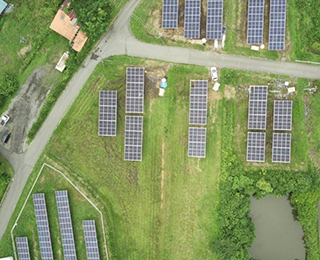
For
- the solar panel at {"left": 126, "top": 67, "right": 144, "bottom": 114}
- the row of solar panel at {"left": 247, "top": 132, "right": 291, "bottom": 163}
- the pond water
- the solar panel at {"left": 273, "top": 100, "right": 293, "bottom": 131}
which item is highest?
the solar panel at {"left": 126, "top": 67, "right": 144, "bottom": 114}

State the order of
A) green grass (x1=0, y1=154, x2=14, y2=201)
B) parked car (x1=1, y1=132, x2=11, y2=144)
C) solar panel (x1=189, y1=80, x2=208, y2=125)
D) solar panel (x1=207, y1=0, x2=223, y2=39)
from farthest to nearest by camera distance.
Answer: parked car (x1=1, y1=132, x2=11, y2=144)
green grass (x1=0, y1=154, x2=14, y2=201)
solar panel (x1=189, y1=80, x2=208, y2=125)
solar panel (x1=207, y1=0, x2=223, y2=39)

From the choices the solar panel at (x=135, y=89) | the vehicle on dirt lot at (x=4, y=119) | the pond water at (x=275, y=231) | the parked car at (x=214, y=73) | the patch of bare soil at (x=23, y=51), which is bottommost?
the pond water at (x=275, y=231)

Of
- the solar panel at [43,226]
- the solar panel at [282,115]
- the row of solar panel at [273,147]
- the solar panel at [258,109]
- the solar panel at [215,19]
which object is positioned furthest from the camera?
the solar panel at [43,226]

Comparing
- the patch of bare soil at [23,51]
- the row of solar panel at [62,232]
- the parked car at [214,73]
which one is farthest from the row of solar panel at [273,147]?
the patch of bare soil at [23,51]

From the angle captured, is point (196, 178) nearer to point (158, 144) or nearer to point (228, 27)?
point (158, 144)

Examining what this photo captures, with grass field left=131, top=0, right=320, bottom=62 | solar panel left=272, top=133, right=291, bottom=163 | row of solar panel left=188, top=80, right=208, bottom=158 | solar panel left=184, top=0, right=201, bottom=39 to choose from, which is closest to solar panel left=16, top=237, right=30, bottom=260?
row of solar panel left=188, top=80, right=208, bottom=158

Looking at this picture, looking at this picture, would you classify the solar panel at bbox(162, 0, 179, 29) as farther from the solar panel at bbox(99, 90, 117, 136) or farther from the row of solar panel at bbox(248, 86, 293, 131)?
the row of solar panel at bbox(248, 86, 293, 131)

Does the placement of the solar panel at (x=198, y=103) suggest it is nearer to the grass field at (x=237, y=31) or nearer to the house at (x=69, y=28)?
the grass field at (x=237, y=31)
